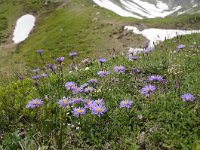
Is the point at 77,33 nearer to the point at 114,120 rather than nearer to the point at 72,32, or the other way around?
the point at 72,32

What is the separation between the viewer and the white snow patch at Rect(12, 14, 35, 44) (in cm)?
8434

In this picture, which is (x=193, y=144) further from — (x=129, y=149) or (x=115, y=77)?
(x=115, y=77)

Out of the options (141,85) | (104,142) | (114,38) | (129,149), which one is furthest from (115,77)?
(114,38)

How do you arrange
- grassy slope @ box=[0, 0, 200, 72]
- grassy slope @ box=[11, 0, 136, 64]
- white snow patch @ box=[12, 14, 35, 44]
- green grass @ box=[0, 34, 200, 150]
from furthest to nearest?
white snow patch @ box=[12, 14, 35, 44] → grassy slope @ box=[11, 0, 136, 64] → grassy slope @ box=[0, 0, 200, 72] → green grass @ box=[0, 34, 200, 150]

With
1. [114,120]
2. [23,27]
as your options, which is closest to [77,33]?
[23,27]

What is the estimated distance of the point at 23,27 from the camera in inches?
3467

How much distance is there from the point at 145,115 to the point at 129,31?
5603cm

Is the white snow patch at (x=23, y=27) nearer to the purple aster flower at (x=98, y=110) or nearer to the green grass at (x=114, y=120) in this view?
the green grass at (x=114, y=120)

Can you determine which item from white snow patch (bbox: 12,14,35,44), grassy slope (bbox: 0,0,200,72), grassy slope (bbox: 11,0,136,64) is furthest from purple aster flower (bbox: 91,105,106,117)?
white snow patch (bbox: 12,14,35,44)

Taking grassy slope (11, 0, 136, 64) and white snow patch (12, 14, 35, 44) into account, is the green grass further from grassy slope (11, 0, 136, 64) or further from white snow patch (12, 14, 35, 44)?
white snow patch (12, 14, 35, 44)

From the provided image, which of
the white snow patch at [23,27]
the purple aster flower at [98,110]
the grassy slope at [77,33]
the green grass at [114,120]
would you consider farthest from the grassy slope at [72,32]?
the purple aster flower at [98,110]

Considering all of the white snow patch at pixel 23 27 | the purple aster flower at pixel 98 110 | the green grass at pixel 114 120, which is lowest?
the white snow patch at pixel 23 27

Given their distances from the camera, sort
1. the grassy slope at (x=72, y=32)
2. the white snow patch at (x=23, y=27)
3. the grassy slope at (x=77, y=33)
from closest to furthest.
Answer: the grassy slope at (x=77, y=33) < the grassy slope at (x=72, y=32) < the white snow patch at (x=23, y=27)

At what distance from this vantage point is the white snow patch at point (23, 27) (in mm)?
84338
